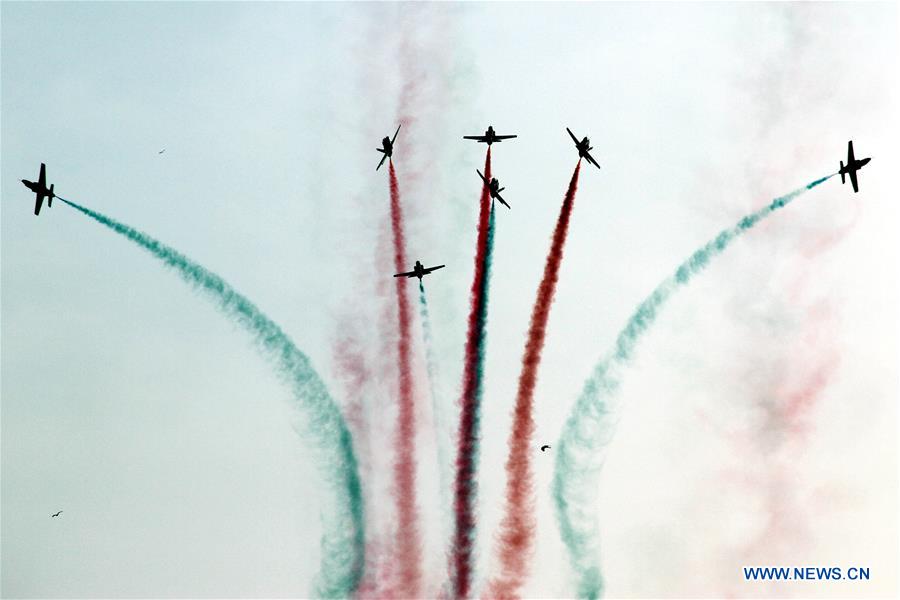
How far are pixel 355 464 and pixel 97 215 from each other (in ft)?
67.1

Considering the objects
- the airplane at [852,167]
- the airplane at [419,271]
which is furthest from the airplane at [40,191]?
the airplane at [852,167]

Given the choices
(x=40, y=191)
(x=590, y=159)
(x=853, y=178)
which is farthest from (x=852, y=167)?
(x=40, y=191)

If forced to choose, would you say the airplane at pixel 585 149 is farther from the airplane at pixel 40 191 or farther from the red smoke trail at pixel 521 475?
the airplane at pixel 40 191

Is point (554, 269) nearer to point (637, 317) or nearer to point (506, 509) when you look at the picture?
point (637, 317)

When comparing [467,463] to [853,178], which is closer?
[467,463]

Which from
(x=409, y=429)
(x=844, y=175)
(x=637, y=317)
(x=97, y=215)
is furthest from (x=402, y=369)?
(x=844, y=175)

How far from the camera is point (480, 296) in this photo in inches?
2239

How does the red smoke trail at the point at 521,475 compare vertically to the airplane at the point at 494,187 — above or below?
below

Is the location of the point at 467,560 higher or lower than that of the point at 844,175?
lower

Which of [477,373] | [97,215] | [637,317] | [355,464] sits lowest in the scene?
[355,464]

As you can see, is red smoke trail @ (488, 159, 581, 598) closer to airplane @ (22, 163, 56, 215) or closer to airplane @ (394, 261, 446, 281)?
airplane @ (394, 261, 446, 281)

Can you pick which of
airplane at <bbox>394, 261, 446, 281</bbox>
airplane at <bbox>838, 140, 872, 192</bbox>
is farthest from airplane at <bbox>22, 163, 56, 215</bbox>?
airplane at <bbox>838, 140, 872, 192</bbox>

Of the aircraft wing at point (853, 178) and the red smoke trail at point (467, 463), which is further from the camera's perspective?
the aircraft wing at point (853, 178)

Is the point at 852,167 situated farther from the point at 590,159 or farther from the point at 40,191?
the point at 40,191
